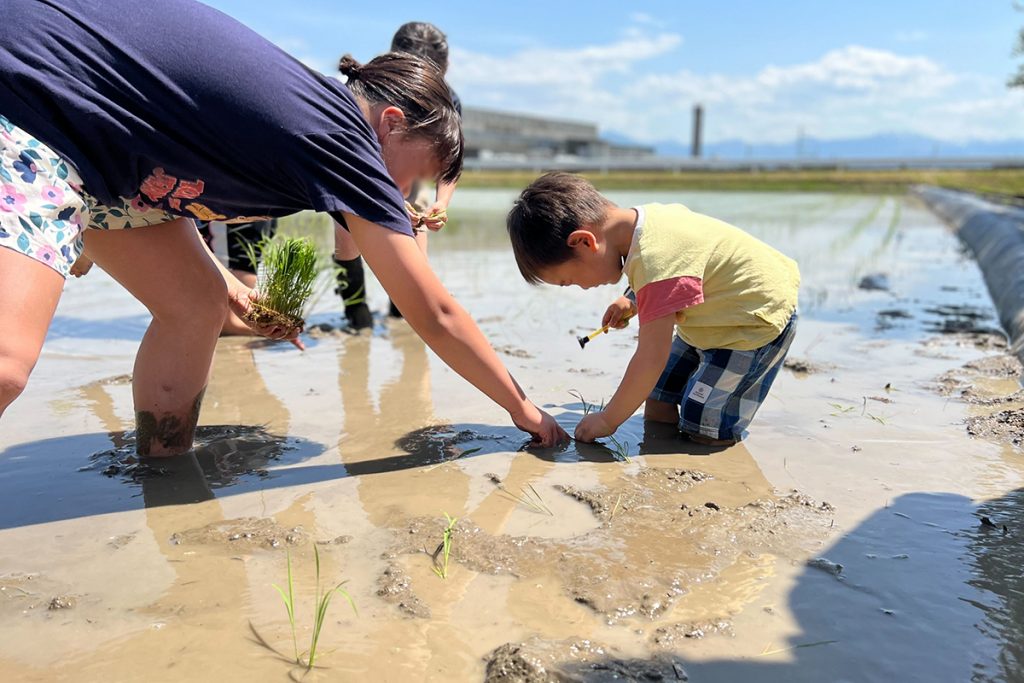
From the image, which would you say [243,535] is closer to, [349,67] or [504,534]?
[504,534]

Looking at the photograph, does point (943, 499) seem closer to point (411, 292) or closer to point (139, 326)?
point (411, 292)

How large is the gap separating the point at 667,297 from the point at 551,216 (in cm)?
42

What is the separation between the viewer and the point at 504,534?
183 cm

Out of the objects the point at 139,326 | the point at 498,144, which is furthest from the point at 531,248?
the point at 498,144

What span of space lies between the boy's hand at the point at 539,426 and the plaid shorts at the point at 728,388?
443mm

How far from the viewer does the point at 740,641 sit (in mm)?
1414

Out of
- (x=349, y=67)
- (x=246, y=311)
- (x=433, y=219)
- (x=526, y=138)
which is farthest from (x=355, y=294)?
(x=526, y=138)

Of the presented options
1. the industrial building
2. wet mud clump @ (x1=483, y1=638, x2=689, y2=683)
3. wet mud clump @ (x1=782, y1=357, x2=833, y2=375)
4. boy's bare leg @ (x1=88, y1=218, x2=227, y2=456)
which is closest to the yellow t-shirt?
wet mud clump @ (x1=782, y1=357, x2=833, y2=375)

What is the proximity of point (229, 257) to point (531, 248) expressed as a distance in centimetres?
235

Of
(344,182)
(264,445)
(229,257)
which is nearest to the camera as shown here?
(344,182)

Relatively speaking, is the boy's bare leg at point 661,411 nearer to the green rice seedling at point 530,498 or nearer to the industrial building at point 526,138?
the green rice seedling at point 530,498

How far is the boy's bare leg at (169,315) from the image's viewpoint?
214 cm

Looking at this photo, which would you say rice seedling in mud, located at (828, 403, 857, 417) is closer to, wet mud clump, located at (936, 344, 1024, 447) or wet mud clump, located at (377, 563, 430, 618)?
wet mud clump, located at (936, 344, 1024, 447)

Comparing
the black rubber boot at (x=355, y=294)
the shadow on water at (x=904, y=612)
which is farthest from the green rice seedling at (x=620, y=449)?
the black rubber boot at (x=355, y=294)
